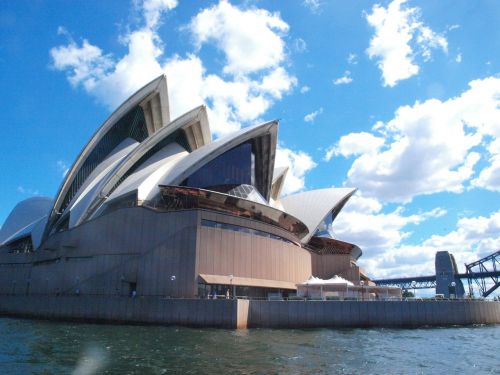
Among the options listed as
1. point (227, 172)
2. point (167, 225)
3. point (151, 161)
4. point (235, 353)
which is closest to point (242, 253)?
point (167, 225)

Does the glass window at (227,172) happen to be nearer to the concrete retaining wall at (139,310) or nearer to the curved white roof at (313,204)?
the concrete retaining wall at (139,310)

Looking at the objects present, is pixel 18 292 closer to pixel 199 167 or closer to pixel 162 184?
pixel 162 184

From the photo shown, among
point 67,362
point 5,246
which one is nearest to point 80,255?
point 5,246

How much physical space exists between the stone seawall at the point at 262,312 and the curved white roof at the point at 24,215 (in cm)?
2908

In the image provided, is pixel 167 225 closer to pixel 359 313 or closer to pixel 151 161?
pixel 151 161

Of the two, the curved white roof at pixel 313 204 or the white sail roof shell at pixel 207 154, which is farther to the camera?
the curved white roof at pixel 313 204

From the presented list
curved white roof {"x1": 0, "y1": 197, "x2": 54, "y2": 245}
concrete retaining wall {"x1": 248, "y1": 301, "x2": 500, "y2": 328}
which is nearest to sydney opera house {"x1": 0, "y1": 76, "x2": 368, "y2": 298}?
concrete retaining wall {"x1": 248, "y1": 301, "x2": 500, "y2": 328}

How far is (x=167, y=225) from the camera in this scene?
1307 inches

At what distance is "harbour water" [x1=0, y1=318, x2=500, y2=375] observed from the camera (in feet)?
46.1

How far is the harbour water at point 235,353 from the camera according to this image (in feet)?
46.1

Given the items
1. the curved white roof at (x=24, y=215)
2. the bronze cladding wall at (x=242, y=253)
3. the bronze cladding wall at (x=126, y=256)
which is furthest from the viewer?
the curved white roof at (x=24, y=215)

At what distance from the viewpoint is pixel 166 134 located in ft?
145

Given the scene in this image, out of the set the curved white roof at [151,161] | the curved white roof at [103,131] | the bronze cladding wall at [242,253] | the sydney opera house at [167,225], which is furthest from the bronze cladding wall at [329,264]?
the curved white roof at [103,131]

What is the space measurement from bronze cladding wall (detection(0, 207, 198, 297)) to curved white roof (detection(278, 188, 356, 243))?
21723 millimetres
